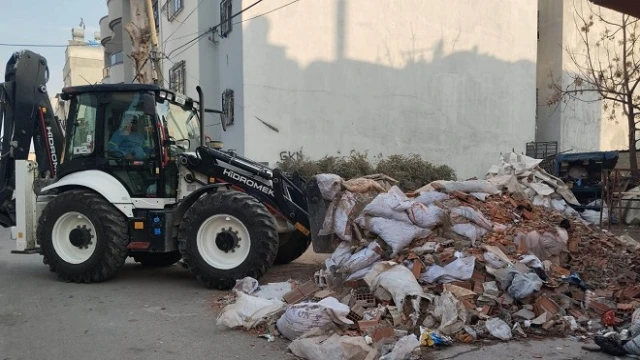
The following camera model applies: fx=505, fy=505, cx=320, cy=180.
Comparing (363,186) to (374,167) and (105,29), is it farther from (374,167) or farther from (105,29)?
(105,29)

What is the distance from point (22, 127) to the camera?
7.87 metres

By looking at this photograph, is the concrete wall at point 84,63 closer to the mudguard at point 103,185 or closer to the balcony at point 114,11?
the balcony at point 114,11

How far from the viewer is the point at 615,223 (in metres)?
11.1

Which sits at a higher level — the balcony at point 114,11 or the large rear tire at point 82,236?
the balcony at point 114,11

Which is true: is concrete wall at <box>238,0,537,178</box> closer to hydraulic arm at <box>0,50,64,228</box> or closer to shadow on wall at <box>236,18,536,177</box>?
shadow on wall at <box>236,18,536,177</box>

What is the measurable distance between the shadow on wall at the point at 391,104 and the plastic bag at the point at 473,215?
967 centimetres

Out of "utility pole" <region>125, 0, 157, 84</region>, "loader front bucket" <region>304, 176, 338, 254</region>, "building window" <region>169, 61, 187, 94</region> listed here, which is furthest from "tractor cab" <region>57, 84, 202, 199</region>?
"building window" <region>169, 61, 187, 94</region>

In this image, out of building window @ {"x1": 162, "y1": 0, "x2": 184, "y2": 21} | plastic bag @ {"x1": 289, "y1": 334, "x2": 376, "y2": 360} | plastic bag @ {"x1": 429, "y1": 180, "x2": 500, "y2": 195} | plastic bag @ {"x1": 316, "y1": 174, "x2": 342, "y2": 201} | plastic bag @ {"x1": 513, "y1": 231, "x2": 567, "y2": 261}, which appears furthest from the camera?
building window @ {"x1": 162, "y1": 0, "x2": 184, "y2": 21}

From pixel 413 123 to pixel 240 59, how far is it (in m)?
6.65

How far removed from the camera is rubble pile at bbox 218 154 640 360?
4609mm

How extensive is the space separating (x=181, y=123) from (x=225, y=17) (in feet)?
33.0

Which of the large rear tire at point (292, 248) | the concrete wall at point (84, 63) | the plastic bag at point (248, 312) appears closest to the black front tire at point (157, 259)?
the large rear tire at point (292, 248)

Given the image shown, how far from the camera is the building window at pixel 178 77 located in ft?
63.6

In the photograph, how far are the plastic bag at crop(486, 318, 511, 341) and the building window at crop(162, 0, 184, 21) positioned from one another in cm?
1768
